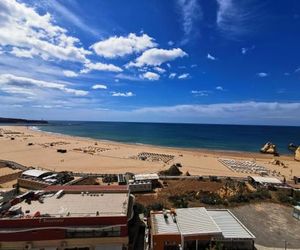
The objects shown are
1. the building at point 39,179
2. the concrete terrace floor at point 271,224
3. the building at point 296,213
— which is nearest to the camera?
the concrete terrace floor at point 271,224

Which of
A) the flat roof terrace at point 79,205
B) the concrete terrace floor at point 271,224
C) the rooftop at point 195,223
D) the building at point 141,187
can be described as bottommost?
the concrete terrace floor at point 271,224

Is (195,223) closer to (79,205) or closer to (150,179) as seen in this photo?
(79,205)

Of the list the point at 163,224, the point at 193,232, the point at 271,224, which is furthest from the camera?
the point at 271,224

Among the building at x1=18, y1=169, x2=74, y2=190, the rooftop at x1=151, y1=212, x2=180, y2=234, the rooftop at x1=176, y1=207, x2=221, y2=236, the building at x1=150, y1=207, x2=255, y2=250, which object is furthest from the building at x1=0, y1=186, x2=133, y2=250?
the building at x1=18, y1=169, x2=74, y2=190

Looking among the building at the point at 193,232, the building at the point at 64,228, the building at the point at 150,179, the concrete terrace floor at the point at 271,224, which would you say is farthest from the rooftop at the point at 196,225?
the building at the point at 150,179

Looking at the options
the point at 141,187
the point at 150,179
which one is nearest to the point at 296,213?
the point at 150,179

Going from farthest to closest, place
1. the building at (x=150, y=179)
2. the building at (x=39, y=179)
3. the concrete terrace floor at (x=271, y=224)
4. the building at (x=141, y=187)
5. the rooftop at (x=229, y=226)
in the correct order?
the building at (x=150, y=179)
the building at (x=39, y=179)
the building at (x=141, y=187)
the concrete terrace floor at (x=271, y=224)
the rooftop at (x=229, y=226)

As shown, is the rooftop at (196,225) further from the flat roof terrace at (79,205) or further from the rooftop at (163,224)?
the flat roof terrace at (79,205)

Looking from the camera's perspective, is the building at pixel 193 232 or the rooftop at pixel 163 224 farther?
the rooftop at pixel 163 224
